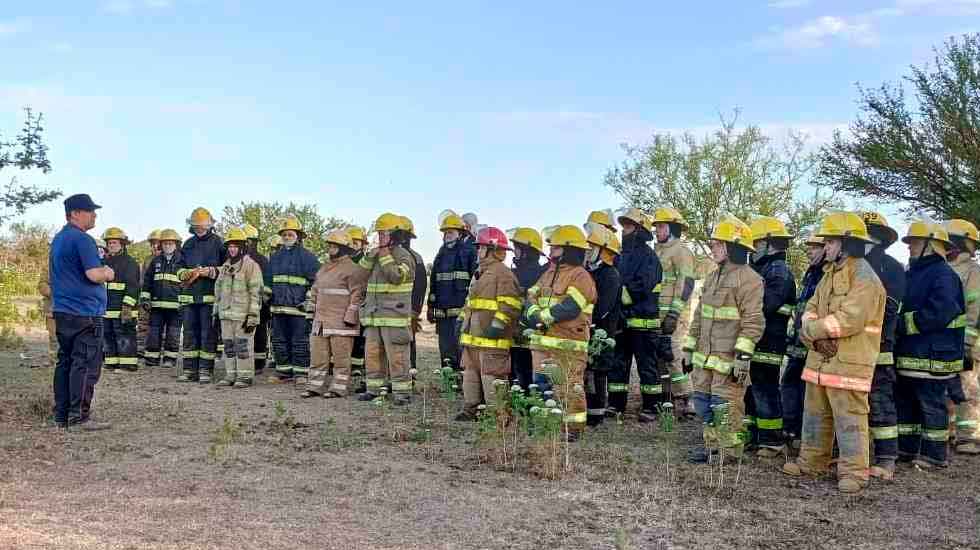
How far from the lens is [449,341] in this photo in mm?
11961

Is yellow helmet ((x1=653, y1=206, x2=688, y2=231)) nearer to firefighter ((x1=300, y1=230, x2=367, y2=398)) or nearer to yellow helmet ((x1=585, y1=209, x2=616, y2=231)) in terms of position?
yellow helmet ((x1=585, y1=209, x2=616, y2=231))

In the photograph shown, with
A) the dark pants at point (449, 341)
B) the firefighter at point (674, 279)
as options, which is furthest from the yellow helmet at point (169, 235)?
the firefighter at point (674, 279)

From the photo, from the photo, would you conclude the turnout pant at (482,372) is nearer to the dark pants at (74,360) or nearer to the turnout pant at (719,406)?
the turnout pant at (719,406)

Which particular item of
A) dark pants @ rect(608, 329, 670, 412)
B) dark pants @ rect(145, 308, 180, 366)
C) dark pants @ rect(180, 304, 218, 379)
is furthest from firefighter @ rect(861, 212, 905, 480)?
dark pants @ rect(145, 308, 180, 366)

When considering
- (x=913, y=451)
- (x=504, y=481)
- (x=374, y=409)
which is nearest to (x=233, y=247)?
(x=374, y=409)

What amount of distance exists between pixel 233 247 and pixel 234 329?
1.14 m

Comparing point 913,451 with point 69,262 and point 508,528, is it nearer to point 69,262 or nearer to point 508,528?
point 508,528

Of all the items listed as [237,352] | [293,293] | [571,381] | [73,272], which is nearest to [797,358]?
[571,381]

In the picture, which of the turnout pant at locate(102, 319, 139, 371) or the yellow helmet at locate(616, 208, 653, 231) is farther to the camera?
the turnout pant at locate(102, 319, 139, 371)

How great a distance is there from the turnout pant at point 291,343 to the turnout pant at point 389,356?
191 centimetres

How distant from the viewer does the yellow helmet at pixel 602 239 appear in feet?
30.9

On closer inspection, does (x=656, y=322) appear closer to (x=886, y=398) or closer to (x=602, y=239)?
(x=602, y=239)

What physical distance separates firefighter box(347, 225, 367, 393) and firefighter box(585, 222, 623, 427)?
3555 mm

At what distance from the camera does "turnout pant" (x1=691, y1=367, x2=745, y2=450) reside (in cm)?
745
